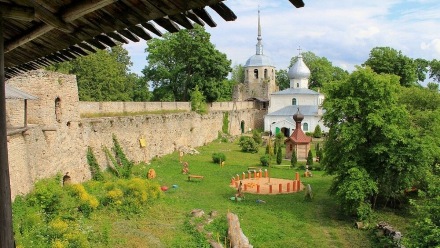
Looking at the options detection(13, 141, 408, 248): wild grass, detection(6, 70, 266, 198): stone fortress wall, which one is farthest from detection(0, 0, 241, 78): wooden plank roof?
detection(6, 70, 266, 198): stone fortress wall

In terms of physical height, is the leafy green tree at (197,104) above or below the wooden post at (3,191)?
above

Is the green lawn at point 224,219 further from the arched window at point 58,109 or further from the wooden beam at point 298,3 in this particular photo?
the wooden beam at point 298,3

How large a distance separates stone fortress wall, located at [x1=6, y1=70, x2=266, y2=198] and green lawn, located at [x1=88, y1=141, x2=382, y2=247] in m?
2.54

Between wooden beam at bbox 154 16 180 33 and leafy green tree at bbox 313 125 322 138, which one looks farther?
leafy green tree at bbox 313 125 322 138

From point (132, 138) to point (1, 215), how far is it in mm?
23035

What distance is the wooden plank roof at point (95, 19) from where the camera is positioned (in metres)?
2.85

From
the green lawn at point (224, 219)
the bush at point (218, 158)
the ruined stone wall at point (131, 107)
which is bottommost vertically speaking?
the green lawn at point (224, 219)

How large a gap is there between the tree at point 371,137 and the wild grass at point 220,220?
5.06 ft

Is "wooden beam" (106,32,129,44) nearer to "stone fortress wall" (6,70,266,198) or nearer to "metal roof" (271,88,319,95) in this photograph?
"stone fortress wall" (6,70,266,198)

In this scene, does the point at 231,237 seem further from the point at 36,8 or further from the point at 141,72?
the point at 141,72

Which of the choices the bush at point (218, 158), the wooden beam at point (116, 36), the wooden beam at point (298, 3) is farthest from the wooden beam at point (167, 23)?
the bush at point (218, 158)

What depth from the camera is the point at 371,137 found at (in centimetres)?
1794

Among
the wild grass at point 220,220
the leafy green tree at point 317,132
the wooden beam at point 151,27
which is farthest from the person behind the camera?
the leafy green tree at point 317,132

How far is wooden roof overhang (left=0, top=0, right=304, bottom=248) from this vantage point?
2.85 metres
